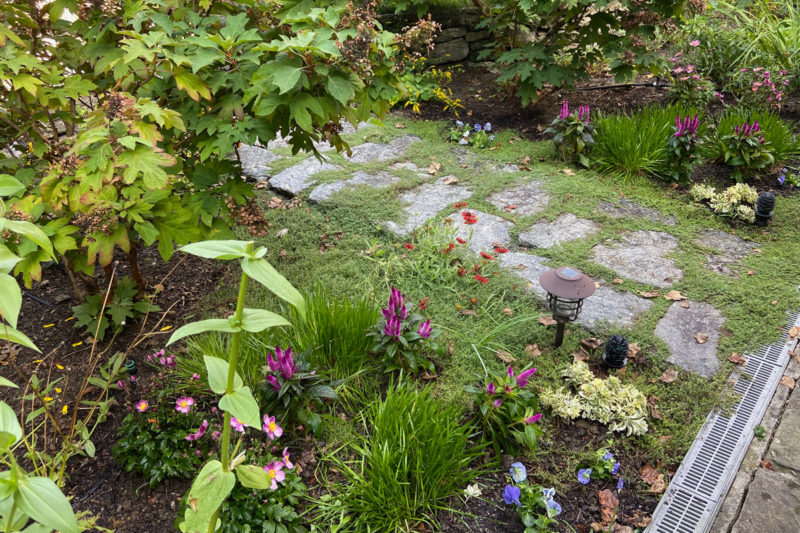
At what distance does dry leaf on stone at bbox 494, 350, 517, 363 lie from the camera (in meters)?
2.68

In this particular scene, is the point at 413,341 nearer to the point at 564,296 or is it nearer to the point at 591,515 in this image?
the point at 564,296

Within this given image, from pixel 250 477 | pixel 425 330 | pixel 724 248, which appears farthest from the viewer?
pixel 724 248

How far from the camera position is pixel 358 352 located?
263cm

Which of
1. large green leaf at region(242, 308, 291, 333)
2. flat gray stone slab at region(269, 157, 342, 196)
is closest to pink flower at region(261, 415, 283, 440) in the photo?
large green leaf at region(242, 308, 291, 333)

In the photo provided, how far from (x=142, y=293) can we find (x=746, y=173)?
4.26m

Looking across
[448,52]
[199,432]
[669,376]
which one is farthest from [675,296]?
[448,52]

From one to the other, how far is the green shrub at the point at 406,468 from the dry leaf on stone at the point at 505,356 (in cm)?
53

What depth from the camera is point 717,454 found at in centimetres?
226

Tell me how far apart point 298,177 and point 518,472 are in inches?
120

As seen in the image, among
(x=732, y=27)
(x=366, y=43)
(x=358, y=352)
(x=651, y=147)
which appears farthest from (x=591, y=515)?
(x=732, y=27)

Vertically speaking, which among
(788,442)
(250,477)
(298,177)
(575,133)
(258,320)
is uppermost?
(258,320)

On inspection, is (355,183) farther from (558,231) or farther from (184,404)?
(184,404)

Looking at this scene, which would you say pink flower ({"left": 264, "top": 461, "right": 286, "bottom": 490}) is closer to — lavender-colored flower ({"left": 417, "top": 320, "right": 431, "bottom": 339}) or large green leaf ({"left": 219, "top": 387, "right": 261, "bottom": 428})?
lavender-colored flower ({"left": 417, "top": 320, "right": 431, "bottom": 339})

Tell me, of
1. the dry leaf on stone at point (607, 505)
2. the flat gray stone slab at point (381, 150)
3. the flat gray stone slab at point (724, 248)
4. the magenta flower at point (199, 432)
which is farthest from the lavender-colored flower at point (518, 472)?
the flat gray stone slab at point (381, 150)
